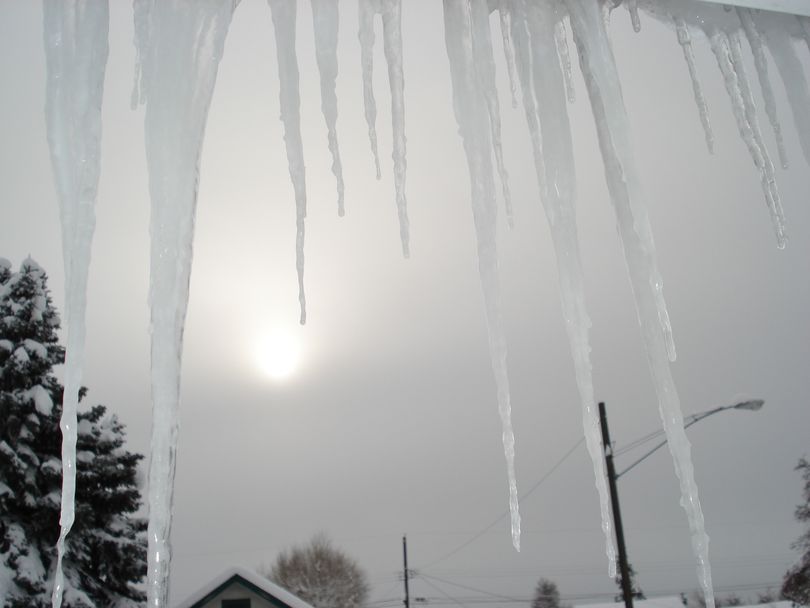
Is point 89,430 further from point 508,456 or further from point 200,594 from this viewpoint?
point 508,456

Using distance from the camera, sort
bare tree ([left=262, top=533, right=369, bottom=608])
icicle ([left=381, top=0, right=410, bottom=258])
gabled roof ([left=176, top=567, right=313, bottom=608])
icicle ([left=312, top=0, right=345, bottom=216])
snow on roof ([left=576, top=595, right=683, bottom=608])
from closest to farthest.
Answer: icicle ([left=312, top=0, right=345, bottom=216]) → icicle ([left=381, top=0, right=410, bottom=258]) → gabled roof ([left=176, top=567, right=313, bottom=608]) → snow on roof ([left=576, top=595, right=683, bottom=608]) → bare tree ([left=262, top=533, right=369, bottom=608])

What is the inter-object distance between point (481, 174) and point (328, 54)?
67cm

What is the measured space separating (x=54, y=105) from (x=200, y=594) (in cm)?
1346

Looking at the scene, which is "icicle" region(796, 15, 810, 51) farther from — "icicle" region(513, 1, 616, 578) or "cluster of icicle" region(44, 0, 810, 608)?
"icicle" region(513, 1, 616, 578)

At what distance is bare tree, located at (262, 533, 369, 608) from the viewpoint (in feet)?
102

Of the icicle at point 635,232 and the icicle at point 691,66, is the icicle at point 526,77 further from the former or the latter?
the icicle at point 691,66

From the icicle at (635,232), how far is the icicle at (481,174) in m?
0.36

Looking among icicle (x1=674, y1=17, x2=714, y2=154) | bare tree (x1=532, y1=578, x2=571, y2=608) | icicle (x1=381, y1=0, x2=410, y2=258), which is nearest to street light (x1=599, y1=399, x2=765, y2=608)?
icicle (x1=674, y1=17, x2=714, y2=154)

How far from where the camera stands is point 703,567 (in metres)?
2.29

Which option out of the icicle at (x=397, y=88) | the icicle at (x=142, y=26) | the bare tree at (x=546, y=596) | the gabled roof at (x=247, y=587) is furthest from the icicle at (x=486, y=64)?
the bare tree at (x=546, y=596)

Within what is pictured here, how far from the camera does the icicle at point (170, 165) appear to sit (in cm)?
187

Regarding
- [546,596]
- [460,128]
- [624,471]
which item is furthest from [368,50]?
[546,596]

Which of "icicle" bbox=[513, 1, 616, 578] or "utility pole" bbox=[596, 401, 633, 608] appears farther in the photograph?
"utility pole" bbox=[596, 401, 633, 608]

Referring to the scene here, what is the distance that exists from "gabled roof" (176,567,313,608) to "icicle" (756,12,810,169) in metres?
12.8
